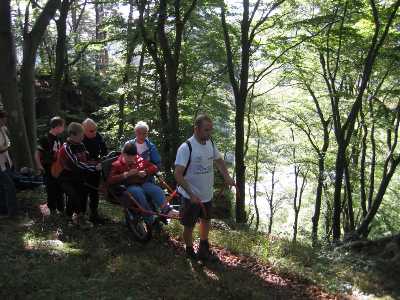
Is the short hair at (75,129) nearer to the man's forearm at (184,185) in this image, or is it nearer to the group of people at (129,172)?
the group of people at (129,172)

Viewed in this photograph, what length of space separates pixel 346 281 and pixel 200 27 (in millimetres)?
11920

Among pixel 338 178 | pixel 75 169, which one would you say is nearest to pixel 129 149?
pixel 75 169

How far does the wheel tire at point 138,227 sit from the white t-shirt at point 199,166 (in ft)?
3.52

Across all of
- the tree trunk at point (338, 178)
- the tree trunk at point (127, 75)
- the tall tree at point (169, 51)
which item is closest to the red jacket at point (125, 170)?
the tall tree at point (169, 51)

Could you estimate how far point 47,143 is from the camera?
737 cm

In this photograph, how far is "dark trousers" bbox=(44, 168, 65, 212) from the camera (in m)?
7.58

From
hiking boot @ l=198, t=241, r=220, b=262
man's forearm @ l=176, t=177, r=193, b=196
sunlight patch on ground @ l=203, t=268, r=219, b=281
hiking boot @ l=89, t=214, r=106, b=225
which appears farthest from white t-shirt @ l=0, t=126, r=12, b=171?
sunlight patch on ground @ l=203, t=268, r=219, b=281

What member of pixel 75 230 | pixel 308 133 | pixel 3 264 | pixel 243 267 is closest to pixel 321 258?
pixel 243 267

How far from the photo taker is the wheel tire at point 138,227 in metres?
6.32

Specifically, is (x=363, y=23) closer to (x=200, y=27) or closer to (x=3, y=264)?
(x=200, y=27)

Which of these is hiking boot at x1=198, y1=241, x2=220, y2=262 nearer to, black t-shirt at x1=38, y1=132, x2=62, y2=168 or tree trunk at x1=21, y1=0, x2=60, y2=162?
black t-shirt at x1=38, y1=132, x2=62, y2=168

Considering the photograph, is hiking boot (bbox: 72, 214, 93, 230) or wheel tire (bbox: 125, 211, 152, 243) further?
hiking boot (bbox: 72, 214, 93, 230)

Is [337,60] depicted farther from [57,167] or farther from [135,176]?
[57,167]

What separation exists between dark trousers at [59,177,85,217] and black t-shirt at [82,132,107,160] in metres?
0.49
